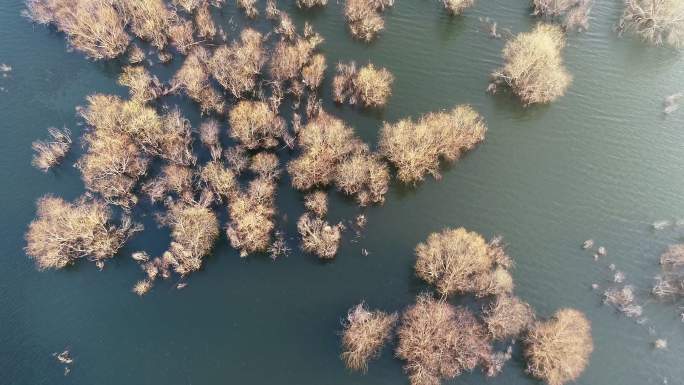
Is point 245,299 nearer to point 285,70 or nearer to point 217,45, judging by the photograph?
point 285,70

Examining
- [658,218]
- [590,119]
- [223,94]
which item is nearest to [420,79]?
[590,119]

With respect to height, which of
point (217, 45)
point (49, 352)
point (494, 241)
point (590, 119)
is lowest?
point (49, 352)

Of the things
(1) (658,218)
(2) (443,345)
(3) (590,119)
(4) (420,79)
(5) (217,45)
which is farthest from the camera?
(5) (217,45)

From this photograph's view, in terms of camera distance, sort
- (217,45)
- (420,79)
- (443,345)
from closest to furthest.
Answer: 1. (443,345)
2. (420,79)
3. (217,45)

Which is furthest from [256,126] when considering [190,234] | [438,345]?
[438,345]

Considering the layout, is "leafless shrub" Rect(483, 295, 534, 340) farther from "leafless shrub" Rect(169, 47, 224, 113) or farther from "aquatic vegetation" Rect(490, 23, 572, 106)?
"leafless shrub" Rect(169, 47, 224, 113)

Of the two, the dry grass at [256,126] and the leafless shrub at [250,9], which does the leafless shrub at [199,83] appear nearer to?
the dry grass at [256,126]
